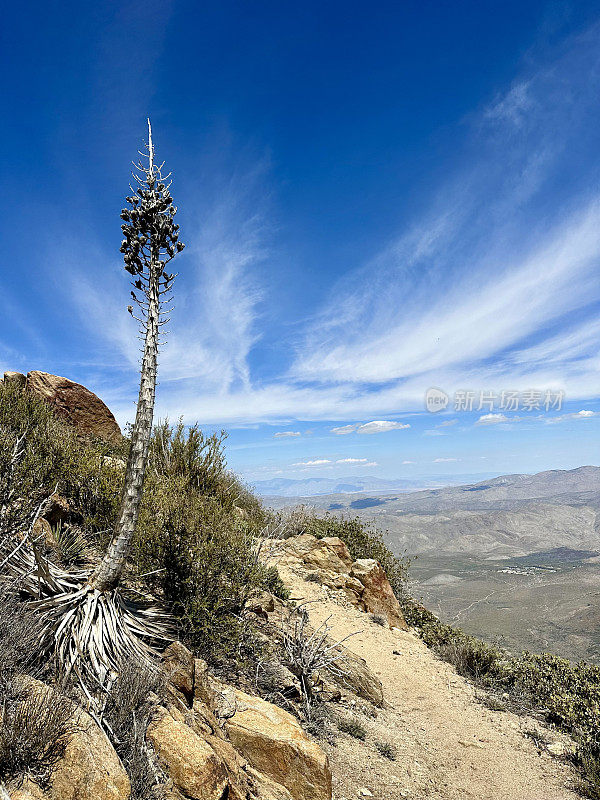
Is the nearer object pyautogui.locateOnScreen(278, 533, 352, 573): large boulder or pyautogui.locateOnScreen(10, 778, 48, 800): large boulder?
pyautogui.locateOnScreen(10, 778, 48, 800): large boulder

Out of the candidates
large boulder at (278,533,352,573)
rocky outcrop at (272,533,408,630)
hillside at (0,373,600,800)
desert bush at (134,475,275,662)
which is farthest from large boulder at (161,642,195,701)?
large boulder at (278,533,352,573)

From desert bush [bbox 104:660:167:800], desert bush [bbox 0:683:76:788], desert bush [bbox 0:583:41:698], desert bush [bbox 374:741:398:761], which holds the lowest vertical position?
desert bush [bbox 374:741:398:761]

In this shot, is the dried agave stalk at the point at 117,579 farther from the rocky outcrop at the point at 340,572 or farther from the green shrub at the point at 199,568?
the rocky outcrop at the point at 340,572

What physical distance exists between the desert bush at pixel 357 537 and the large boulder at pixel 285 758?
11.5 m

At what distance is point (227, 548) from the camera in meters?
5.66

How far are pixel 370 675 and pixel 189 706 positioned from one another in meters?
5.01

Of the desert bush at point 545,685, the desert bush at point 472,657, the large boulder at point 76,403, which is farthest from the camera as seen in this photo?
the large boulder at point 76,403

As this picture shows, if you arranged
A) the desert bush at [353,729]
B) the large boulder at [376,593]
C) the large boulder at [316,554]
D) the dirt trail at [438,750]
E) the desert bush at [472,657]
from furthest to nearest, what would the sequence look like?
the large boulder at [316,554] < the large boulder at [376,593] < the desert bush at [472,657] < the desert bush at [353,729] < the dirt trail at [438,750]

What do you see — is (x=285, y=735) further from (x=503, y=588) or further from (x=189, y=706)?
(x=503, y=588)

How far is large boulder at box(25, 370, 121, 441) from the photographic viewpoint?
13.4 metres

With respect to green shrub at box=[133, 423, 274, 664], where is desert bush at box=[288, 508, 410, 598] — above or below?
below

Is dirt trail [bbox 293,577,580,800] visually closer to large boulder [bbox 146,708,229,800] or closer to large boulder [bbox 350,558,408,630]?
large boulder [bbox 146,708,229,800]

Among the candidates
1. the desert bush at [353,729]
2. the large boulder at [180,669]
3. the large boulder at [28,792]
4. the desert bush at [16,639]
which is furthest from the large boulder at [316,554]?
the large boulder at [28,792]

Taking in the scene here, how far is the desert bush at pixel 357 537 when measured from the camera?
611 inches
